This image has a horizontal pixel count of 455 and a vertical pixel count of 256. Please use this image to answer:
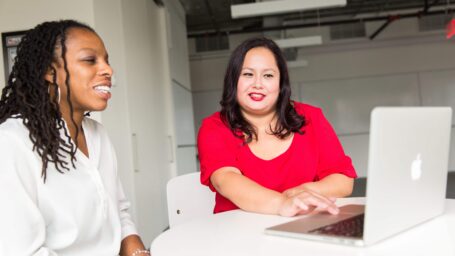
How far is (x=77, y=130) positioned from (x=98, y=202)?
0.24 meters

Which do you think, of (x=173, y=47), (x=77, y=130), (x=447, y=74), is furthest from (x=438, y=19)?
(x=77, y=130)

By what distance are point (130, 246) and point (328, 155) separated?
0.88 m

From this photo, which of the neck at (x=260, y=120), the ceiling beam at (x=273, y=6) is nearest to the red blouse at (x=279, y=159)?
the neck at (x=260, y=120)

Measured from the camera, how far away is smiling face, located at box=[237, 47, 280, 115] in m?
1.81

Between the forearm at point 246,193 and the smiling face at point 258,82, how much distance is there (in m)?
0.35

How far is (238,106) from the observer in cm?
191

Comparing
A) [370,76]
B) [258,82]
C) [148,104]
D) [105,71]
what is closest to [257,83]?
[258,82]

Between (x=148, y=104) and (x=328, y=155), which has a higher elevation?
(x=148, y=104)

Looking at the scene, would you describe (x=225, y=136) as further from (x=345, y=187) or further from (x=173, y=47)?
(x=173, y=47)

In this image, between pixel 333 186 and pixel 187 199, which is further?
pixel 187 199

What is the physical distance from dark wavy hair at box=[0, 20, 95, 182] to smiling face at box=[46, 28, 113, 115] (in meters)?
0.02

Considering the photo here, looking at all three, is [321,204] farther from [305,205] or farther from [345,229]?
[345,229]

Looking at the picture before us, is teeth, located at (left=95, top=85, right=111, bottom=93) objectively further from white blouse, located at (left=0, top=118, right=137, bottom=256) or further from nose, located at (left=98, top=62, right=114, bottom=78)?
white blouse, located at (left=0, top=118, right=137, bottom=256)

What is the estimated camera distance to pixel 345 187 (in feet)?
5.49
